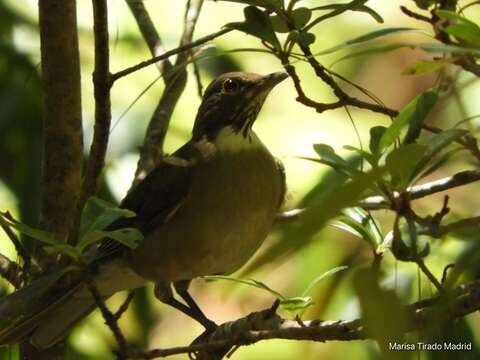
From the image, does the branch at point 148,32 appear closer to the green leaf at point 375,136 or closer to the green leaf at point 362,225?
the green leaf at point 362,225

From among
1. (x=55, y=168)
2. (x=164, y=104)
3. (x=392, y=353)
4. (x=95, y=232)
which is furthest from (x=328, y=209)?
(x=164, y=104)

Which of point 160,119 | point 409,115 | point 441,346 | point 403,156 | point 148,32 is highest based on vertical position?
point 148,32

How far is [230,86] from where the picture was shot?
16.9 ft

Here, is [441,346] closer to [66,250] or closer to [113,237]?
[113,237]

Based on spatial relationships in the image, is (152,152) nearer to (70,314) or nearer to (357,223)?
(70,314)

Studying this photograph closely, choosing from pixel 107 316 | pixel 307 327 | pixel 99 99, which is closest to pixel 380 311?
pixel 307 327

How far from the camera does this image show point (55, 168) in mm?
4402

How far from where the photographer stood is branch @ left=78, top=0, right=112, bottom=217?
3535mm

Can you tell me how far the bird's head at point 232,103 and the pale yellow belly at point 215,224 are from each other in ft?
0.92

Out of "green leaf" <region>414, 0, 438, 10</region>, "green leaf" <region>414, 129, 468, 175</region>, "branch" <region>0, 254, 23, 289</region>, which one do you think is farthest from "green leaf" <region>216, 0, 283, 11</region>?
"branch" <region>0, 254, 23, 289</region>

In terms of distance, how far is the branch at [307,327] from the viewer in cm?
246

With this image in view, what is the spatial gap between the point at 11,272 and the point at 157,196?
984mm

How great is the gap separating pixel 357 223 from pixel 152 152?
2186mm

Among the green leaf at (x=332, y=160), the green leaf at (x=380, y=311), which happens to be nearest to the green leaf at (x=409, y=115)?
the green leaf at (x=332, y=160)
